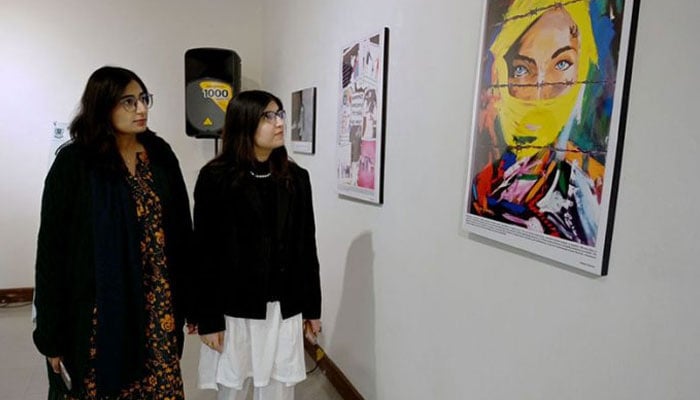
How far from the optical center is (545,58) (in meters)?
1.03

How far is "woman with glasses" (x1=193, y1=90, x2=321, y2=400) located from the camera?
59.1 inches

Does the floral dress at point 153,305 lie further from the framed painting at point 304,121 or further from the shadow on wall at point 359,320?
the framed painting at point 304,121

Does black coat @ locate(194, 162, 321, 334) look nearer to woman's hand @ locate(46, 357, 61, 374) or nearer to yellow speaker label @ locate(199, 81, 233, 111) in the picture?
woman's hand @ locate(46, 357, 61, 374)

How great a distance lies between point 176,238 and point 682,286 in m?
1.37

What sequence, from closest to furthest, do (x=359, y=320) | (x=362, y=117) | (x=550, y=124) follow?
(x=550, y=124)
(x=362, y=117)
(x=359, y=320)

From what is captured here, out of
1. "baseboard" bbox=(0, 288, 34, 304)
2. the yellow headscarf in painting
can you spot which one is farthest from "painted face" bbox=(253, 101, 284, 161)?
"baseboard" bbox=(0, 288, 34, 304)

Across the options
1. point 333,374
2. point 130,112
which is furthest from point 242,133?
point 333,374

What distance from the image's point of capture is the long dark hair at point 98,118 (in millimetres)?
1327

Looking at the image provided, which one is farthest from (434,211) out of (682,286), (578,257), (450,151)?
(682,286)

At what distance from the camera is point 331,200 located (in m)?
2.46

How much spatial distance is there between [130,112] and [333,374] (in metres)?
1.73

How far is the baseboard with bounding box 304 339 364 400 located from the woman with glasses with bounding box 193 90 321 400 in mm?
700

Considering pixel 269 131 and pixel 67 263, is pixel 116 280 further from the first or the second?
pixel 269 131

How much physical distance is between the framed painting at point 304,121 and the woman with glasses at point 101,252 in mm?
1330
